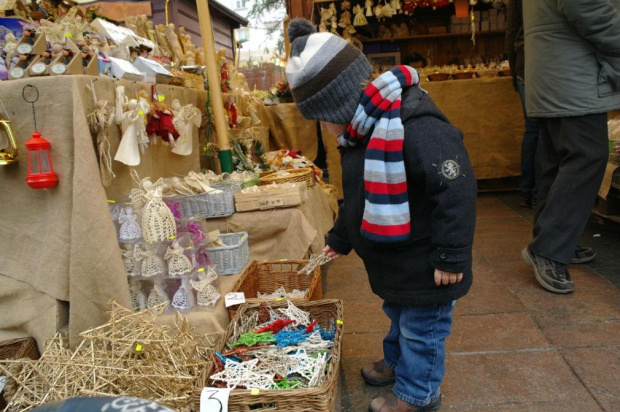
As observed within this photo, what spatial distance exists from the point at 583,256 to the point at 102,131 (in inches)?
118

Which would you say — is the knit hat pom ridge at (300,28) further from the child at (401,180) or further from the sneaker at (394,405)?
the sneaker at (394,405)

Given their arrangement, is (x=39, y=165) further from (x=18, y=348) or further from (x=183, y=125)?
(x=183, y=125)

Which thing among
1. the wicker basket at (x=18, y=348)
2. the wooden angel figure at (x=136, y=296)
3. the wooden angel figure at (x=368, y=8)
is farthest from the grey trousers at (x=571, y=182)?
the wooden angel figure at (x=368, y=8)

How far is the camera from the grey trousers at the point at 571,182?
2529 millimetres

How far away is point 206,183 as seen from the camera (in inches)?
109

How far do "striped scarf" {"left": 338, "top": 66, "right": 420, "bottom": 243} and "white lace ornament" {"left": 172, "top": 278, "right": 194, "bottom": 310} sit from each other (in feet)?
3.35

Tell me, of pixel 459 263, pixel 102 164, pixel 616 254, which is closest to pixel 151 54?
pixel 102 164

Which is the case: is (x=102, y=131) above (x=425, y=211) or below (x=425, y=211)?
above

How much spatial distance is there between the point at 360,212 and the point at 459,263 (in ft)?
1.21

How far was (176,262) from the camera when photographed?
6.94 ft

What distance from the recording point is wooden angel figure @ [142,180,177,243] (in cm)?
205

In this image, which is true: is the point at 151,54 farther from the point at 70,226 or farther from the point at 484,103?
→ the point at 484,103

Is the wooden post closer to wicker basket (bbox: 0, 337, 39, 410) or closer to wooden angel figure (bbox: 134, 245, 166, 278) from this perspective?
wooden angel figure (bbox: 134, 245, 166, 278)

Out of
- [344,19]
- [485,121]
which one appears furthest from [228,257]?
[344,19]
